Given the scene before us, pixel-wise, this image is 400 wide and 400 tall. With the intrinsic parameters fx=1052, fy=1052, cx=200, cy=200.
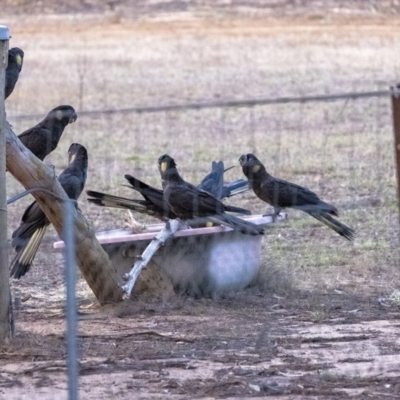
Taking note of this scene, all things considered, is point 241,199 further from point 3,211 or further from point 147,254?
point 3,211

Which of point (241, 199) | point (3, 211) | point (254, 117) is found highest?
point (254, 117)

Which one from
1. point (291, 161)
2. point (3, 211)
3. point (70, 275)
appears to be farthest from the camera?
point (291, 161)

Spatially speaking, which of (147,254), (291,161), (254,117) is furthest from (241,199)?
(254,117)

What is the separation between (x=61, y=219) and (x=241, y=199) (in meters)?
4.00

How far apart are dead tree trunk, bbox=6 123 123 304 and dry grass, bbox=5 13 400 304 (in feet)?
3.75

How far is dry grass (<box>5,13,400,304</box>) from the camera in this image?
7.76 m

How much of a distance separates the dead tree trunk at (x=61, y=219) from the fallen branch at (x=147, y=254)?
2.2 inches

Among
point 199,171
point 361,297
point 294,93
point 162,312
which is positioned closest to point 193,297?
point 162,312

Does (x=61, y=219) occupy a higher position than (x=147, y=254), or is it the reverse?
(x=61, y=219)

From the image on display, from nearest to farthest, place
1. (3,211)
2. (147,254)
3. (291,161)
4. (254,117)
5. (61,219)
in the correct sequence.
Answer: (3,211) < (61,219) < (147,254) < (291,161) < (254,117)

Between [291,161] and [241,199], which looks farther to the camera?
[291,161]

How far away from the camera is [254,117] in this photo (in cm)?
1403

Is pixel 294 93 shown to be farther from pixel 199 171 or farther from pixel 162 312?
pixel 162 312

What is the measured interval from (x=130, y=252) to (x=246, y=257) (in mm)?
721
